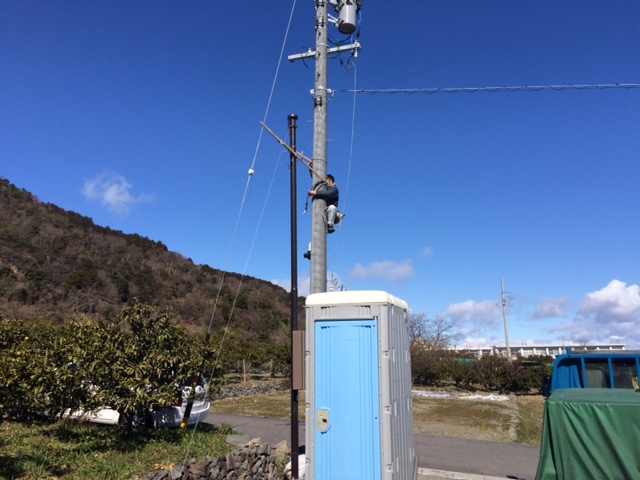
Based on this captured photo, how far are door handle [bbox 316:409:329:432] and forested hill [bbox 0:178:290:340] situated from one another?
84.5 feet

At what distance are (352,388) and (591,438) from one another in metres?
2.62

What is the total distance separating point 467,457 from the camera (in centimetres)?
982

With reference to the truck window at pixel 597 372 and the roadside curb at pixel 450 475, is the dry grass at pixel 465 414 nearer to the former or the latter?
the roadside curb at pixel 450 475

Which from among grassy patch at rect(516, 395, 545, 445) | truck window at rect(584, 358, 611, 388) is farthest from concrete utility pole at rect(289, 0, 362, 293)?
grassy patch at rect(516, 395, 545, 445)

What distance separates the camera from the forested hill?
36.0 meters

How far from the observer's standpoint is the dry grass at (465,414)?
1260cm

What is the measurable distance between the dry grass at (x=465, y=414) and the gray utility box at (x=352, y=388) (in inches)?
305

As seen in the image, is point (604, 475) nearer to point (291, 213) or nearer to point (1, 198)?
point (291, 213)

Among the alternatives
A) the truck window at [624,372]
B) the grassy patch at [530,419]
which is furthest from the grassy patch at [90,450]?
the grassy patch at [530,419]

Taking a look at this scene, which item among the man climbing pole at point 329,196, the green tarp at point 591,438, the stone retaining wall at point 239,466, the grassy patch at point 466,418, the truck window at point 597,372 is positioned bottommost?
the grassy patch at point 466,418

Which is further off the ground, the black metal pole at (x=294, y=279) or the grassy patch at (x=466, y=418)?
the black metal pole at (x=294, y=279)

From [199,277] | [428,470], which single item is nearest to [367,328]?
[428,470]

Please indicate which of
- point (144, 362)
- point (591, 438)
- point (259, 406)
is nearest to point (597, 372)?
point (591, 438)

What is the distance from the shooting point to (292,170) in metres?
7.99
